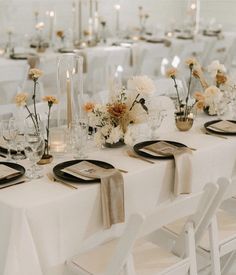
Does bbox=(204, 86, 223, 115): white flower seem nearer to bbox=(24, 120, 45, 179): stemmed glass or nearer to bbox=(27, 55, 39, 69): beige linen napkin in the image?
bbox=(24, 120, 45, 179): stemmed glass

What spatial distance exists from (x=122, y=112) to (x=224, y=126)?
0.88m

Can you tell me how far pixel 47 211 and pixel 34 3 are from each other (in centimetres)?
663

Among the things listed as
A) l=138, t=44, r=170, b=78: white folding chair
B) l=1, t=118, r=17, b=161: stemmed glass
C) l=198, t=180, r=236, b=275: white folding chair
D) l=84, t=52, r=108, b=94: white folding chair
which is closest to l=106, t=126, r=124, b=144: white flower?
l=1, t=118, r=17, b=161: stemmed glass

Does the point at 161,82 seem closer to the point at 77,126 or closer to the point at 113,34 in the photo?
the point at 77,126

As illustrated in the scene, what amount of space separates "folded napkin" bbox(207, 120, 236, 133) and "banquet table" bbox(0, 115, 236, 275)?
1.33 ft

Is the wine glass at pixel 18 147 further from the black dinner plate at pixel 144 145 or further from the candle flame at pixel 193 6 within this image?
the candle flame at pixel 193 6

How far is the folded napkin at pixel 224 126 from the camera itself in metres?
3.53

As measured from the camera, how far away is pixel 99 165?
111 inches

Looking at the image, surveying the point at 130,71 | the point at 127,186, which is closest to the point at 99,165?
the point at 127,186

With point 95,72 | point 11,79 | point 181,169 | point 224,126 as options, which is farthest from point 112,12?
point 181,169

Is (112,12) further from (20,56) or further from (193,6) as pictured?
(20,56)

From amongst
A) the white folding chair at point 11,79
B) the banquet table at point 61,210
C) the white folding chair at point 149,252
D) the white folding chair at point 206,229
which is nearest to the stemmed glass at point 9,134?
the banquet table at point 61,210

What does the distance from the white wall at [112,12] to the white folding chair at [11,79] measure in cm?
236

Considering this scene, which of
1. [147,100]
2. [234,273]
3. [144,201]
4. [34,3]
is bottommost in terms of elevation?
[234,273]
